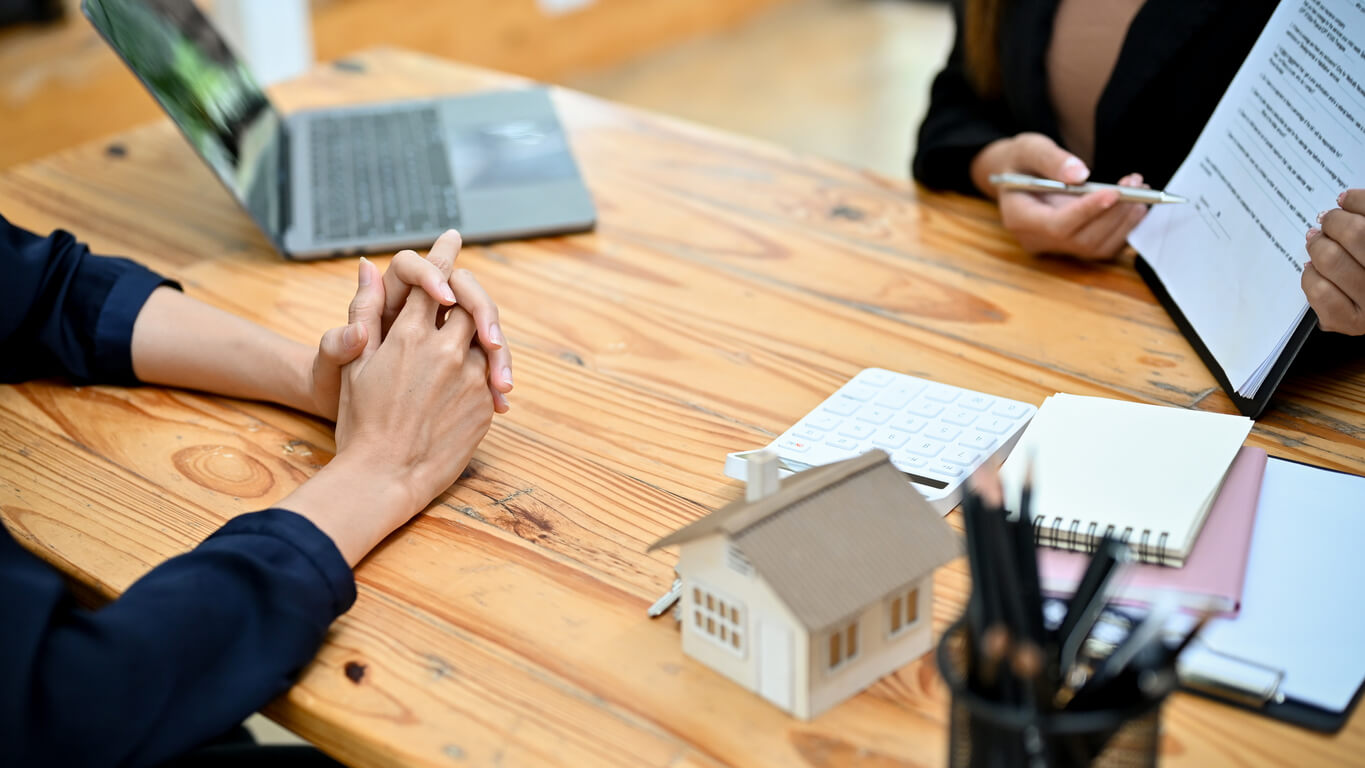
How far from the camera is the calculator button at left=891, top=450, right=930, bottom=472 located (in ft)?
2.57

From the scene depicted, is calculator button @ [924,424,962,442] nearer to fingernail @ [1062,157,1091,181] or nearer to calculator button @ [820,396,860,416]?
calculator button @ [820,396,860,416]

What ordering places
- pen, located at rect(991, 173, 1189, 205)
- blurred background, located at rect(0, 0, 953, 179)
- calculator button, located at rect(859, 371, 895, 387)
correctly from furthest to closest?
1. blurred background, located at rect(0, 0, 953, 179)
2. pen, located at rect(991, 173, 1189, 205)
3. calculator button, located at rect(859, 371, 895, 387)

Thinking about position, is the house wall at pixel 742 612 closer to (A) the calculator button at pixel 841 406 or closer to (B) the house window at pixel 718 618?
(B) the house window at pixel 718 618

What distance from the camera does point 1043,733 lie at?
45 centimetres

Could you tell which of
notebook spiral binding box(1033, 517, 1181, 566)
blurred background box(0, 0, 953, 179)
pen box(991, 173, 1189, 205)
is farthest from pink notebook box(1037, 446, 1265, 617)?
blurred background box(0, 0, 953, 179)

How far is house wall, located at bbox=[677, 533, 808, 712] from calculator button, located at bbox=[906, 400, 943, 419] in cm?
28

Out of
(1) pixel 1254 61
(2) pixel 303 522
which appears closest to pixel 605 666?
(2) pixel 303 522

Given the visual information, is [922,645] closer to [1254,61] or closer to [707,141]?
[1254,61]

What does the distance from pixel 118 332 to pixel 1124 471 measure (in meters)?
0.80

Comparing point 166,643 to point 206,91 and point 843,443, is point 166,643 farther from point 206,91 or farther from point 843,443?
point 206,91

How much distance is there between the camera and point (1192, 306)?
99 cm

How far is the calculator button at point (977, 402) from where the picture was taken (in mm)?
853

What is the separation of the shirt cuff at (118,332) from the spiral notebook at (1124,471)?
0.72 metres

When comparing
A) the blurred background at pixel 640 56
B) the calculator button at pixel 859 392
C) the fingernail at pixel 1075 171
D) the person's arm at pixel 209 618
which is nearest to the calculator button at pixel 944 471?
the calculator button at pixel 859 392
